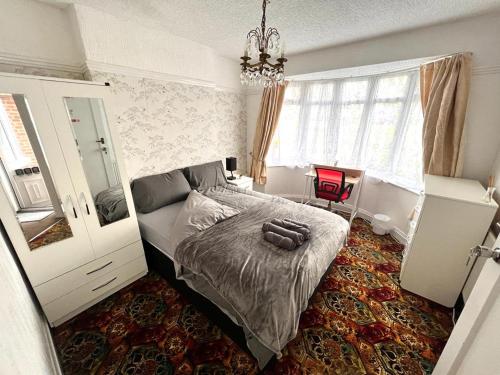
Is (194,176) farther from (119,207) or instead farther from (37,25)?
(37,25)

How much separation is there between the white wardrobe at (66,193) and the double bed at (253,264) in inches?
15.0

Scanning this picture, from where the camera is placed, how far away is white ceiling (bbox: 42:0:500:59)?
166 cm

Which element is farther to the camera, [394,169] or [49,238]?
[394,169]

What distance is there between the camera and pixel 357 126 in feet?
10.5

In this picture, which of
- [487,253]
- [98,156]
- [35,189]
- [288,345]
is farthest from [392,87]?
[35,189]

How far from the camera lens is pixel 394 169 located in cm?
293

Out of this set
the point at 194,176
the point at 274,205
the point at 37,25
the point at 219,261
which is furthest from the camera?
the point at 194,176

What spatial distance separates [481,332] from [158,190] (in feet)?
8.32

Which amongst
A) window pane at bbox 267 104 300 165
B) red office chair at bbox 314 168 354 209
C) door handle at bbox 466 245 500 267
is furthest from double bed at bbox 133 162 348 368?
window pane at bbox 267 104 300 165

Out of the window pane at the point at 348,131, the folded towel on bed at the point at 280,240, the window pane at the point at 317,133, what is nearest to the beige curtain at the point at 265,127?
the window pane at the point at 317,133

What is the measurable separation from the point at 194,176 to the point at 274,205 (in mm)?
1235

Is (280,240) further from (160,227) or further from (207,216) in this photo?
(160,227)

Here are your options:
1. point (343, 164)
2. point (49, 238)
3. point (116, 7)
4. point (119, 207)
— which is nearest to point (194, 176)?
point (119, 207)

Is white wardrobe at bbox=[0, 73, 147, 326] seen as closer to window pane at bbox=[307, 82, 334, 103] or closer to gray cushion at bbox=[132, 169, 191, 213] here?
gray cushion at bbox=[132, 169, 191, 213]
